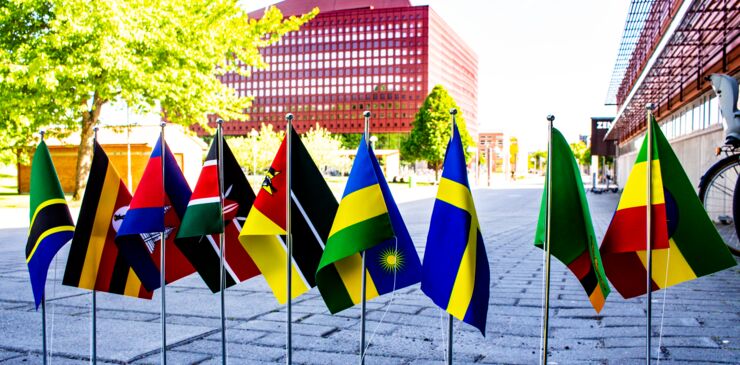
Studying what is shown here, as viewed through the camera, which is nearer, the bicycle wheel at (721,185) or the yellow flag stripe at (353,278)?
the yellow flag stripe at (353,278)

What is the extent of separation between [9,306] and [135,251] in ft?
8.99

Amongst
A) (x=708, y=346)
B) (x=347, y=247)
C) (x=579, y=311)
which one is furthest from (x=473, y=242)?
(x=579, y=311)

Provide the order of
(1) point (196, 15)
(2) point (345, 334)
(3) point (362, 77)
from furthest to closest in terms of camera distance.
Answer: (3) point (362, 77)
(1) point (196, 15)
(2) point (345, 334)

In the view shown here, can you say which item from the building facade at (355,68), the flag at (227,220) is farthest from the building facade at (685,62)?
the building facade at (355,68)

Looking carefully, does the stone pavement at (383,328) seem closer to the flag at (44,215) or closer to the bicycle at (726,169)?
the flag at (44,215)

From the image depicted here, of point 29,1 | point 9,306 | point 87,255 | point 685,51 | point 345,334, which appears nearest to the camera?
point 87,255

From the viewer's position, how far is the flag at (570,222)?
259cm

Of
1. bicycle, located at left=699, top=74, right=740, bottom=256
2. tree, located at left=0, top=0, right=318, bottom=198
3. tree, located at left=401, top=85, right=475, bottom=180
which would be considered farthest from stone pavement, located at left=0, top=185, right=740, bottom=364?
tree, located at left=401, top=85, right=475, bottom=180

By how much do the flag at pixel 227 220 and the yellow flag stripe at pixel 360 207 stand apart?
71cm

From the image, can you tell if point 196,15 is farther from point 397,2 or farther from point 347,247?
point 397,2

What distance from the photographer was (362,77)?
130 meters

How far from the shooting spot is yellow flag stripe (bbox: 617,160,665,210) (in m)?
2.61

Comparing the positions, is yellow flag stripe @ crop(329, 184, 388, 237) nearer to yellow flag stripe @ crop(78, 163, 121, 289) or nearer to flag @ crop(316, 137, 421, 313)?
flag @ crop(316, 137, 421, 313)

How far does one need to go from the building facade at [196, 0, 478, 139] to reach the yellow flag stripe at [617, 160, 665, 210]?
124 m
